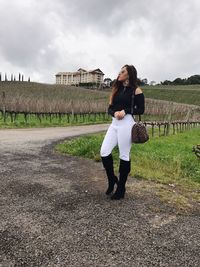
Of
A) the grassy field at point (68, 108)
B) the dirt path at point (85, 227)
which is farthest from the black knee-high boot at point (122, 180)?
the grassy field at point (68, 108)

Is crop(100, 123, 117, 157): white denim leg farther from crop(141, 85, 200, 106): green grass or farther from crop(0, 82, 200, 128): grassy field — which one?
crop(141, 85, 200, 106): green grass

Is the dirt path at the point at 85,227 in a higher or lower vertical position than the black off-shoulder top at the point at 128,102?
lower

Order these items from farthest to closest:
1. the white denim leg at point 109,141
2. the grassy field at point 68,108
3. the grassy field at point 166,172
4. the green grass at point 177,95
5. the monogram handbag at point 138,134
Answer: the green grass at point 177,95 < the grassy field at point 68,108 < the grassy field at point 166,172 < the white denim leg at point 109,141 < the monogram handbag at point 138,134

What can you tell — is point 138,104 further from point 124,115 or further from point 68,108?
point 68,108

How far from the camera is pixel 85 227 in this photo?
12.7 feet

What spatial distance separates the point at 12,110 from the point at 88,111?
12360 millimetres

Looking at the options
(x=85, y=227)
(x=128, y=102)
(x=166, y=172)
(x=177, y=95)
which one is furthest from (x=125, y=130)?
(x=177, y=95)

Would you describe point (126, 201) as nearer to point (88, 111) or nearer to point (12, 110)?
point (12, 110)

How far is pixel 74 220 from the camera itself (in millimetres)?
4082

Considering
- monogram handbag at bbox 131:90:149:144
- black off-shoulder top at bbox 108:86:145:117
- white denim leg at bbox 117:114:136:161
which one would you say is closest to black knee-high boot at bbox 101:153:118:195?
white denim leg at bbox 117:114:136:161

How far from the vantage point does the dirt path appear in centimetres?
319

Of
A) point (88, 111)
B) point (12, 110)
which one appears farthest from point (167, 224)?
point (88, 111)

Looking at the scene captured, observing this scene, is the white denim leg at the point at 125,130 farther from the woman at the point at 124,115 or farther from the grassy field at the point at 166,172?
the grassy field at the point at 166,172

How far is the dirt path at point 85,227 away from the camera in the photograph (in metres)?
3.19
